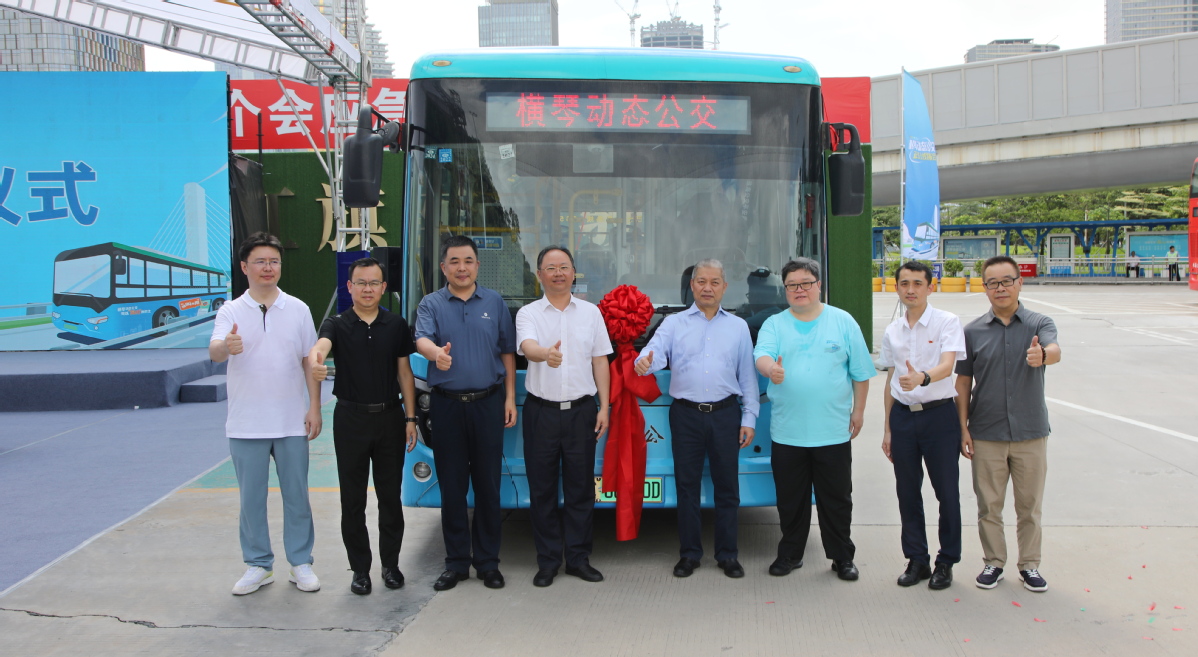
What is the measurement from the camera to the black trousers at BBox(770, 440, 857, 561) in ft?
15.6

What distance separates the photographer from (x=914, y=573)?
4711 millimetres

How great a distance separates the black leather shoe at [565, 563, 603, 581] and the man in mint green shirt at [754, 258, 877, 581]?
3.42ft

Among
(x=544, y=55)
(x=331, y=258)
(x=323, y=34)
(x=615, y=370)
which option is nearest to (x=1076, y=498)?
(x=615, y=370)

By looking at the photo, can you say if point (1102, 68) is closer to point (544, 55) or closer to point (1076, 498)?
point (1076, 498)

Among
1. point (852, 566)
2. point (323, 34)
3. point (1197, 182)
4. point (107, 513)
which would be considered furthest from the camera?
point (1197, 182)

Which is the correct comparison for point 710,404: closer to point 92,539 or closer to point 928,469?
point 928,469

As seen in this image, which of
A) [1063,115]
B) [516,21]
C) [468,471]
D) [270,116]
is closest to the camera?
[468,471]

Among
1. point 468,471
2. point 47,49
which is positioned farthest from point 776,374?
point 47,49

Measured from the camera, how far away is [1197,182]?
82.1 ft

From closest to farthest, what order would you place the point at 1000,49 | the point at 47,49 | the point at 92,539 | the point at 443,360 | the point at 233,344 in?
the point at 233,344
the point at 443,360
the point at 92,539
the point at 47,49
the point at 1000,49

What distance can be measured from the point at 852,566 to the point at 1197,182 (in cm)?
2567

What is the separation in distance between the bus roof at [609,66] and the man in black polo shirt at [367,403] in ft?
4.29

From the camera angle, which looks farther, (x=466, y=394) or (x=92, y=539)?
(x=92, y=539)

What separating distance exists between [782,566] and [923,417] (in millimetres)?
1098
